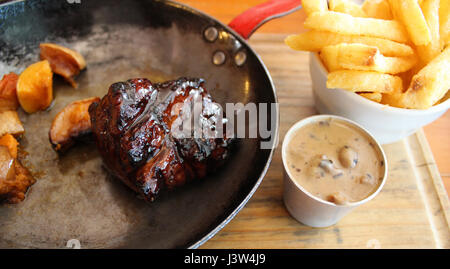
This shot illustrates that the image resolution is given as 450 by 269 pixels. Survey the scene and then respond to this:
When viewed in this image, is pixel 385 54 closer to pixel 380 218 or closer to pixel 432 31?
pixel 432 31

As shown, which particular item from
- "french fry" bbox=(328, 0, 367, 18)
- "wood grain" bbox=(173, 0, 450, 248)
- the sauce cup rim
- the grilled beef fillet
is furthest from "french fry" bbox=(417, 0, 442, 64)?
the grilled beef fillet

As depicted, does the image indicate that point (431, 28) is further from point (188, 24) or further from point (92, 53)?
point (92, 53)

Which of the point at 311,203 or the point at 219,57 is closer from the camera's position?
the point at 311,203

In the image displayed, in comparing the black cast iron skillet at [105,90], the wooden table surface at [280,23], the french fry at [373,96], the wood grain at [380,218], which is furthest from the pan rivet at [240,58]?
the wooden table surface at [280,23]

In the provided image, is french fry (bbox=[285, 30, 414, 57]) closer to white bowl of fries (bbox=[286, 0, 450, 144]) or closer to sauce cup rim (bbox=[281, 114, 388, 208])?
white bowl of fries (bbox=[286, 0, 450, 144])

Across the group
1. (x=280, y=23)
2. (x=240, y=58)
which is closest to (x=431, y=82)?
(x=240, y=58)

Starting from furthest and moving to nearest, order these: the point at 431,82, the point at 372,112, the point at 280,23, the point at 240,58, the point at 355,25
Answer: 1. the point at 280,23
2. the point at 240,58
3. the point at 372,112
4. the point at 355,25
5. the point at 431,82

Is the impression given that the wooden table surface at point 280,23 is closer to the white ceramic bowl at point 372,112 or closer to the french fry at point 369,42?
the white ceramic bowl at point 372,112
